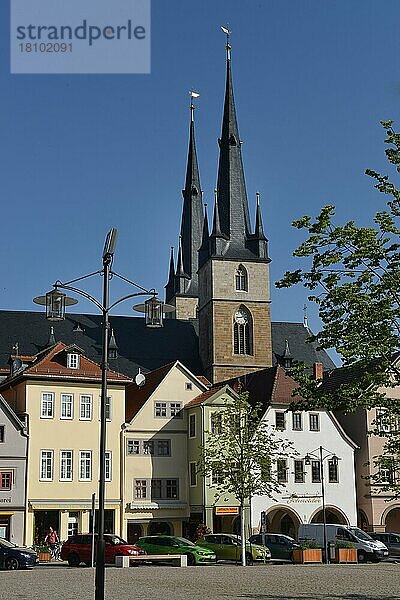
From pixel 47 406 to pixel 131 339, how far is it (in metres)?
28.3

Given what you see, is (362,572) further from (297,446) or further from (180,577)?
(297,446)

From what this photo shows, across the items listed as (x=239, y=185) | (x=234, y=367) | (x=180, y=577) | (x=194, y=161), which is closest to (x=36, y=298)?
(x=180, y=577)

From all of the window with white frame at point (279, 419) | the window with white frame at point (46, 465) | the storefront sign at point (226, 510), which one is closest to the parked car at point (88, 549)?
the window with white frame at point (46, 465)

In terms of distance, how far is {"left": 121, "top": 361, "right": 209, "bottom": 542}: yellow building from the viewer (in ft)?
186

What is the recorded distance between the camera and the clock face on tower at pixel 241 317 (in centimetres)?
8531

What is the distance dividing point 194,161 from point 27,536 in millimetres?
62216

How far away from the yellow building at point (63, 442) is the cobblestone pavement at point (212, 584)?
16.8 metres

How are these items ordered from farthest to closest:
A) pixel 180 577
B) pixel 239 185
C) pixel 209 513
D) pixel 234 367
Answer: pixel 239 185, pixel 234 367, pixel 209 513, pixel 180 577

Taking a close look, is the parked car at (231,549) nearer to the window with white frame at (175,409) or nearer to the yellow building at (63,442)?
the yellow building at (63,442)

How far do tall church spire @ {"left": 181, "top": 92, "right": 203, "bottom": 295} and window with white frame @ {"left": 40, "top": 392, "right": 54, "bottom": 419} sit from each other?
49319 millimetres

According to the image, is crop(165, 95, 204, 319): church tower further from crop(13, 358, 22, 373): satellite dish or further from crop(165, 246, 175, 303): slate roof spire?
crop(13, 358, 22, 373): satellite dish

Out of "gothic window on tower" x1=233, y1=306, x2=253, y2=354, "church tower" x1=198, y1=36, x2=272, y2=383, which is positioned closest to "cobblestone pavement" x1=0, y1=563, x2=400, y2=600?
"church tower" x1=198, y1=36, x2=272, y2=383

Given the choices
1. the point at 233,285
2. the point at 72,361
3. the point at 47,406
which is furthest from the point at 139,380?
the point at 233,285

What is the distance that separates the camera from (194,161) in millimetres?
106875
